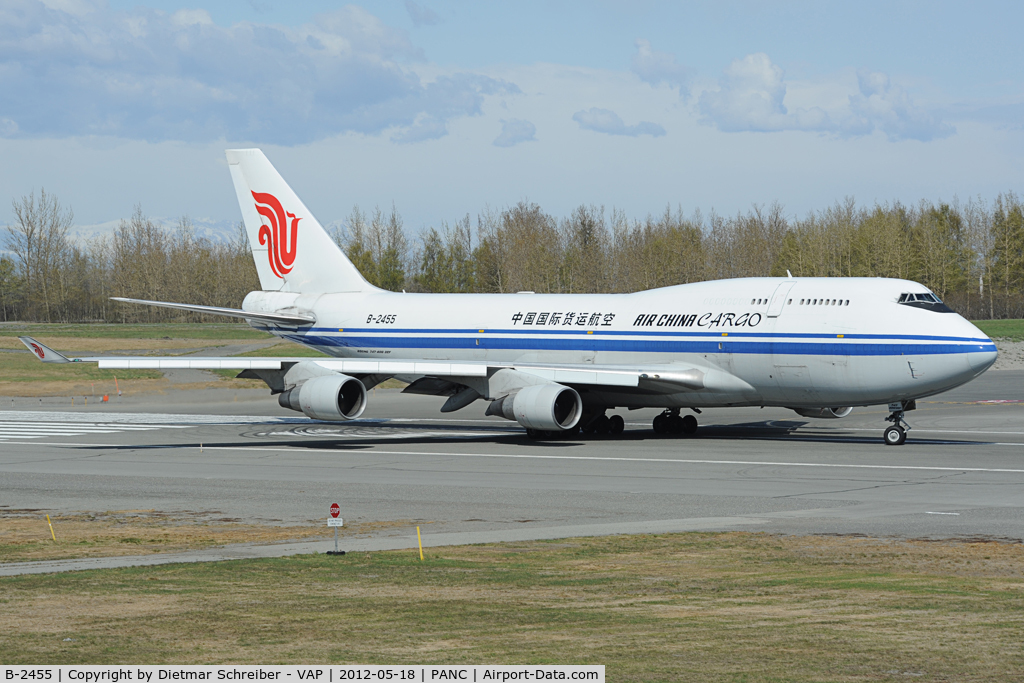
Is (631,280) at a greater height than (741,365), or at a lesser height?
greater

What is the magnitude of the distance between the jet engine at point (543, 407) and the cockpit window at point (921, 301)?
962 centimetres

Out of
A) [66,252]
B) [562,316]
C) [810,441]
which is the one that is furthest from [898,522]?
[66,252]

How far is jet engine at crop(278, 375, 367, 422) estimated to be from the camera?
3378 cm

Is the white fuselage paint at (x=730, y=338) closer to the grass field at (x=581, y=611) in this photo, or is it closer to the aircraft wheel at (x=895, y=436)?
the aircraft wheel at (x=895, y=436)

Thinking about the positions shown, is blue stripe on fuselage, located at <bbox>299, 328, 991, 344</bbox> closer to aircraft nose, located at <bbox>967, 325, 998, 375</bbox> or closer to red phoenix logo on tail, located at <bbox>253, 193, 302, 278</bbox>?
aircraft nose, located at <bbox>967, 325, 998, 375</bbox>

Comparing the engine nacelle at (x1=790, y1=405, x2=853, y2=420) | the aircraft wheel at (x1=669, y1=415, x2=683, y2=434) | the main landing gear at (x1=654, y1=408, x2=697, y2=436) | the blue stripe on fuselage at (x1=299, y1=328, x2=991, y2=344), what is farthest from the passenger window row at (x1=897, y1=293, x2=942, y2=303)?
the aircraft wheel at (x1=669, y1=415, x2=683, y2=434)

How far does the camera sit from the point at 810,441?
3356 cm

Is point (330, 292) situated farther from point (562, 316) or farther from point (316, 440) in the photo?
point (562, 316)

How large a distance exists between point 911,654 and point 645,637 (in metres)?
2.36

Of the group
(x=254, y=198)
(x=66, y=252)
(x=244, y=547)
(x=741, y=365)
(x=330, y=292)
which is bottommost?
(x=244, y=547)

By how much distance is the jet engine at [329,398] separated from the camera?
3378 cm

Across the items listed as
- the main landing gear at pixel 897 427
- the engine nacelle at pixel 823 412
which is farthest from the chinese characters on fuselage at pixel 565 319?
the main landing gear at pixel 897 427

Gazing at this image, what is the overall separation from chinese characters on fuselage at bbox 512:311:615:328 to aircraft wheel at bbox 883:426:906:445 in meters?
8.88
